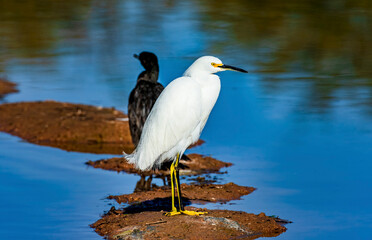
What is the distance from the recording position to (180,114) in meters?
7.29

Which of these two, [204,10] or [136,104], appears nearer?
[136,104]

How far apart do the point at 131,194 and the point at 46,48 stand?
44.4ft

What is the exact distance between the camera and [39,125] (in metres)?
12.6

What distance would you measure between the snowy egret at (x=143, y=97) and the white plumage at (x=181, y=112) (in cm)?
285

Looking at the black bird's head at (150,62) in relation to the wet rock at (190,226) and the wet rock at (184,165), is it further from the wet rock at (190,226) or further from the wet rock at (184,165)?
the wet rock at (190,226)

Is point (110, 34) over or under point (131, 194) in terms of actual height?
over

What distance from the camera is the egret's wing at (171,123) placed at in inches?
284

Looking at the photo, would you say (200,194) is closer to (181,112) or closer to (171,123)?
(171,123)

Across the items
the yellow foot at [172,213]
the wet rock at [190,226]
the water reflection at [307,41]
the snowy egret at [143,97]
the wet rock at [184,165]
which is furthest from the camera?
the water reflection at [307,41]

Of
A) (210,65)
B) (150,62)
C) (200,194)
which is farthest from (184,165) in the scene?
(210,65)

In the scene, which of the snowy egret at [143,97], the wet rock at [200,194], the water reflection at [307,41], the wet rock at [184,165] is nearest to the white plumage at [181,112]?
the wet rock at [200,194]

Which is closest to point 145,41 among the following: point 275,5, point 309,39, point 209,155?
point 309,39

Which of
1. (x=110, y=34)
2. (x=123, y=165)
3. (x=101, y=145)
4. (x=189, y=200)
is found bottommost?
(x=189, y=200)

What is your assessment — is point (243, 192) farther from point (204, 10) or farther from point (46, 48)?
point (204, 10)
